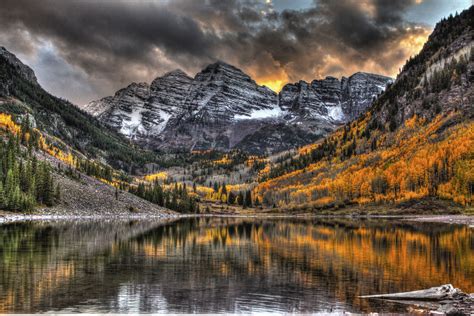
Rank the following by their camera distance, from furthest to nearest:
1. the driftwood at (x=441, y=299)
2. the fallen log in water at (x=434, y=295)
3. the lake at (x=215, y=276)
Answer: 1. the lake at (x=215, y=276)
2. the fallen log in water at (x=434, y=295)
3. the driftwood at (x=441, y=299)

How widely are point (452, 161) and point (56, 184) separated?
14657 cm

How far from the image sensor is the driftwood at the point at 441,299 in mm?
22969

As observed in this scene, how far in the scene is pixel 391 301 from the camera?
84.7ft

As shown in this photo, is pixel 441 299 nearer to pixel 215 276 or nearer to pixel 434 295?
pixel 434 295

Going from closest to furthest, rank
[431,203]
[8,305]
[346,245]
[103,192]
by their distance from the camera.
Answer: [8,305]
[346,245]
[431,203]
[103,192]

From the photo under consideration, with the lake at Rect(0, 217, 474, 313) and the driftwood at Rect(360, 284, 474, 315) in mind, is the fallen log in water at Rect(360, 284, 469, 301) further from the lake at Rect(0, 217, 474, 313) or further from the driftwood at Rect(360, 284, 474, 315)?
the lake at Rect(0, 217, 474, 313)

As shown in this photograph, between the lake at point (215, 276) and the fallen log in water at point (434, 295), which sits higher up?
the fallen log in water at point (434, 295)

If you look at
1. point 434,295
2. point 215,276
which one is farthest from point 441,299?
point 215,276

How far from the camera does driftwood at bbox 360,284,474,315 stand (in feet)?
75.4

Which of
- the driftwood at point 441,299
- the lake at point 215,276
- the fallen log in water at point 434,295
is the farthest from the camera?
the lake at point 215,276

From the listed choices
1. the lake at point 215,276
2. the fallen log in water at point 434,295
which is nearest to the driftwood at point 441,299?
the fallen log in water at point 434,295

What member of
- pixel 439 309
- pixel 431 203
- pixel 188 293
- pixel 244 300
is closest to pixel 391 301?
pixel 439 309

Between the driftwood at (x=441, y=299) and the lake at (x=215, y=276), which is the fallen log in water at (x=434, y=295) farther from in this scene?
the lake at (x=215, y=276)

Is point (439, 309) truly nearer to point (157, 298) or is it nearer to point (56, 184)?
point (157, 298)
